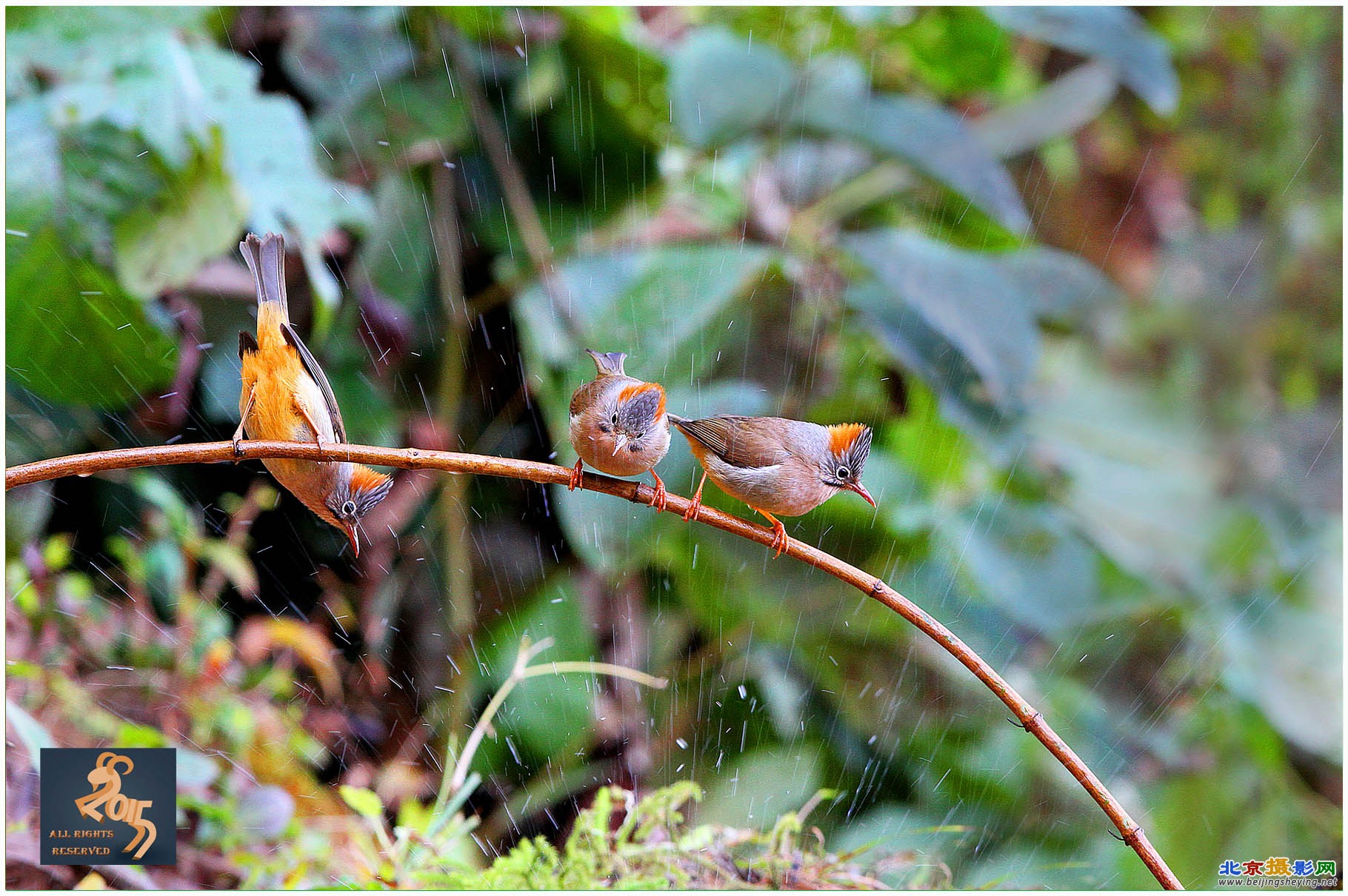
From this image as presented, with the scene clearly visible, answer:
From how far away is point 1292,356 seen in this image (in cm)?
186

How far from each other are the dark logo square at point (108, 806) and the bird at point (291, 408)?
1.43 feet

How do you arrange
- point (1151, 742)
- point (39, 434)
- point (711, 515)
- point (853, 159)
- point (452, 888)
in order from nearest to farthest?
point (711, 515) → point (452, 888) → point (39, 434) → point (1151, 742) → point (853, 159)

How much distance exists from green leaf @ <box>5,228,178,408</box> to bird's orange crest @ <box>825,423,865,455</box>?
78cm

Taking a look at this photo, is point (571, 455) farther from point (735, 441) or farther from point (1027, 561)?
point (1027, 561)

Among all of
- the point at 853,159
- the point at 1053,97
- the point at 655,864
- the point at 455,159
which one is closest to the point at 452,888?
the point at 655,864

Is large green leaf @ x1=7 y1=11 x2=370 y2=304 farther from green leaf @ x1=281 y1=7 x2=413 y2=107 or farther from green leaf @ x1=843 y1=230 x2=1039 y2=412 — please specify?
green leaf @ x1=843 y1=230 x2=1039 y2=412

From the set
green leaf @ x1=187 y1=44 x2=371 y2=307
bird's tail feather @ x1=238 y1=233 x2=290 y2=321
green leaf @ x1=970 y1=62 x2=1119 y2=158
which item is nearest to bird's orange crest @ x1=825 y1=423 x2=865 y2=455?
bird's tail feather @ x1=238 y1=233 x2=290 y2=321

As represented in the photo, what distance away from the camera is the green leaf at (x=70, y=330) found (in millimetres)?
949

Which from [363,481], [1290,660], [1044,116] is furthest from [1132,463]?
[363,481]

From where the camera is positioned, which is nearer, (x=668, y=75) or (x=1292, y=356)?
(x=668, y=75)

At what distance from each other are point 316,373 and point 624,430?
0.71ft

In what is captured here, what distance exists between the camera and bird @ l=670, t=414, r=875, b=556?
656 mm

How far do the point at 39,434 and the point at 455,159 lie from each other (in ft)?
2.01

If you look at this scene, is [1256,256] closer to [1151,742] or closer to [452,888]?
[1151,742]
